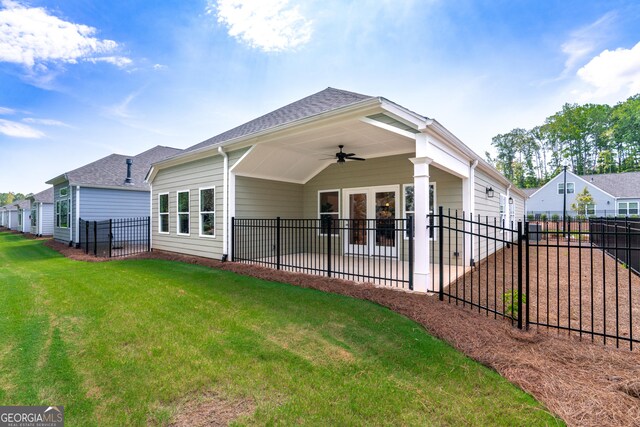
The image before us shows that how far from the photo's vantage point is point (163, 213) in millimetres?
10375

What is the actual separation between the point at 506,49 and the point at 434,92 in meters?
2.83

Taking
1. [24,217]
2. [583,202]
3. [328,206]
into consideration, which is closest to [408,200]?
[328,206]

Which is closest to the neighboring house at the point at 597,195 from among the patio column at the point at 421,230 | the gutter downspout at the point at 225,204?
the patio column at the point at 421,230

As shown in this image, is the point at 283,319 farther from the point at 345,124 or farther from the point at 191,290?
the point at 345,124

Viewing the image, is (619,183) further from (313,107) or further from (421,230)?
(313,107)

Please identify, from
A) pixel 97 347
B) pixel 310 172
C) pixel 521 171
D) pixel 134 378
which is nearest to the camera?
pixel 134 378

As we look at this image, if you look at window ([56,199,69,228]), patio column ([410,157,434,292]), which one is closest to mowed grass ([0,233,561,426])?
patio column ([410,157,434,292])

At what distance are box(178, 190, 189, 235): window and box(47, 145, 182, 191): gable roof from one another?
5956 mm

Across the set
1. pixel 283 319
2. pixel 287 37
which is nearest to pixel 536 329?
pixel 283 319

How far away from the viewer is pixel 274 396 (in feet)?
7.44

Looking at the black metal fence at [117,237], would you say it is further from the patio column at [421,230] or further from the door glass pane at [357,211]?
the patio column at [421,230]

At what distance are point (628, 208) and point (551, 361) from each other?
35349 mm

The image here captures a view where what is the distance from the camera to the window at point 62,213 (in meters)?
13.4

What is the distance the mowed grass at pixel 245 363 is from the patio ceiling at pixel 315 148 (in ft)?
11.1
